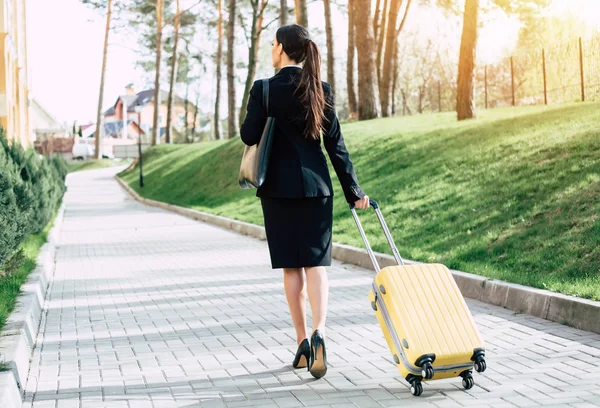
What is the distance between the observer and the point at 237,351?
6316 mm

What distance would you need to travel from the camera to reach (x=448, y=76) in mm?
52719

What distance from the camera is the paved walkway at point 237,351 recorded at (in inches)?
195

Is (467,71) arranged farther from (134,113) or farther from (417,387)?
(134,113)

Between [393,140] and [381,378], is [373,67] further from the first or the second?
[381,378]

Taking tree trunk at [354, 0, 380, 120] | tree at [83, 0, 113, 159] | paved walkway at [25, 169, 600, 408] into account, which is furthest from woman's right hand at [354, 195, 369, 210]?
tree at [83, 0, 113, 159]

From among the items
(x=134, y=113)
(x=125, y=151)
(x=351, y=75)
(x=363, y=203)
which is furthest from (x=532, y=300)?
(x=134, y=113)

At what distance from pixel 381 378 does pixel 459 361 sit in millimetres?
726

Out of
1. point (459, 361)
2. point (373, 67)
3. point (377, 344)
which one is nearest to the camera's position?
point (459, 361)

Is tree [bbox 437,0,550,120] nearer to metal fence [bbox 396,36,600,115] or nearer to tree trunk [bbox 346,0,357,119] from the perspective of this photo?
metal fence [bbox 396,36,600,115]

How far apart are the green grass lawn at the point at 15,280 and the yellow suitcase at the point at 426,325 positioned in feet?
10.4

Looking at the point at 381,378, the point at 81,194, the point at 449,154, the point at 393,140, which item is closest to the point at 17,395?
the point at 381,378

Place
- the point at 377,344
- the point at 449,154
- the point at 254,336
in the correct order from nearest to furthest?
the point at 377,344, the point at 254,336, the point at 449,154

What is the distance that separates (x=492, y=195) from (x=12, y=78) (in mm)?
17182

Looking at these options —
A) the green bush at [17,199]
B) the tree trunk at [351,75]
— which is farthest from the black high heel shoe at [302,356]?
the tree trunk at [351,75]
